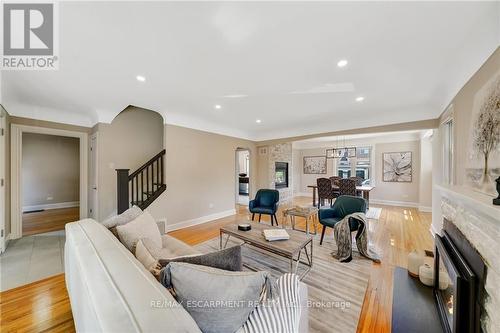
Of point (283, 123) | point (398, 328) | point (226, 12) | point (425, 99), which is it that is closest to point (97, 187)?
point (226, 12)

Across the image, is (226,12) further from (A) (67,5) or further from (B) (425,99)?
(B) (425,99)

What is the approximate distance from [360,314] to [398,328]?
298 millimetres

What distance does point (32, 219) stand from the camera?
14.9 feet

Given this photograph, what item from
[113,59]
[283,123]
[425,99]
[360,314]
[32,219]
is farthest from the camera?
[283,123]

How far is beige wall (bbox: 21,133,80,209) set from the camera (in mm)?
5412

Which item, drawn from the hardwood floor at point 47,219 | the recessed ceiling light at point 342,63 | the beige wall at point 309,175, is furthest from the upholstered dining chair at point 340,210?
the hardwood floor at point 47,219

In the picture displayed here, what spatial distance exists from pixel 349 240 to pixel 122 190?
3640mm

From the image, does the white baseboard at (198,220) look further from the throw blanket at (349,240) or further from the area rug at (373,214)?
the area rug at (373,214)

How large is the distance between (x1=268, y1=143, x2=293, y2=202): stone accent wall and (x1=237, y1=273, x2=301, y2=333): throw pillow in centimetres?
512

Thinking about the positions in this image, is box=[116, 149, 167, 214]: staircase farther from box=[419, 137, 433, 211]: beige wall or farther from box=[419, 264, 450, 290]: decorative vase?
box=[419, 137, 433, 211]: beige wall

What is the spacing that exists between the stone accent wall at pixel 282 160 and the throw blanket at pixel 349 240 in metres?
3.57

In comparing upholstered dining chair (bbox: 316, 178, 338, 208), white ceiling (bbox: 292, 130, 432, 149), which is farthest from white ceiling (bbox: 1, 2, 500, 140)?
white ceiling (bbox: 292, 130, 432, 149)

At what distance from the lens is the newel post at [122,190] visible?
330 centimetres

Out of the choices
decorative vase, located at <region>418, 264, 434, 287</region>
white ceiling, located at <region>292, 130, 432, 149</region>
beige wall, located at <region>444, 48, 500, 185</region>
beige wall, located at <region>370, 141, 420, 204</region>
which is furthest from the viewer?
beige wall, located at <region>370, 141, 420, 204</region>
